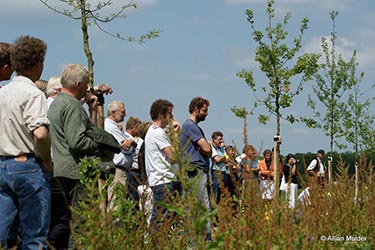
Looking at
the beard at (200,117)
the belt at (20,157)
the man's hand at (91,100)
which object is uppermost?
the beard at (200,117)

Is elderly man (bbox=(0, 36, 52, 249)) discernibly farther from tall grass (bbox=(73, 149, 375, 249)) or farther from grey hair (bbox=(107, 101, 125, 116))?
grey hair (bbox=(107, 101, 125, 116))

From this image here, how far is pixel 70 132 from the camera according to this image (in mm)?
6980

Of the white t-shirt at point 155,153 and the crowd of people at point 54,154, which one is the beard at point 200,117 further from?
the white t-shirt at point 155,153

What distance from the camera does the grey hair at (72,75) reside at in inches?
279

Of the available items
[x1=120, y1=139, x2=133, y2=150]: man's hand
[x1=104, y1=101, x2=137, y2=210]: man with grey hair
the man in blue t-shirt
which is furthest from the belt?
[x1=120, y1=139, x2=133, y2=150]: man's hand

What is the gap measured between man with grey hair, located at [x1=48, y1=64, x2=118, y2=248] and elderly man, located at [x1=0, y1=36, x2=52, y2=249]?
0.98 meters

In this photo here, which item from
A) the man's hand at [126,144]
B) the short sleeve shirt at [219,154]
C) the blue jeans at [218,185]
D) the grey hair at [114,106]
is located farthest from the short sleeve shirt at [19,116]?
the short sleeve shirt at [219,154]

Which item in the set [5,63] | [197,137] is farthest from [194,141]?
[5,63]

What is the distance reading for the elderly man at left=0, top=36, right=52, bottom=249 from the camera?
5812 mm

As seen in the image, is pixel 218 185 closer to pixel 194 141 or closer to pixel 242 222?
pixel 242 222

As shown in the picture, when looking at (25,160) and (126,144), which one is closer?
(25,160)

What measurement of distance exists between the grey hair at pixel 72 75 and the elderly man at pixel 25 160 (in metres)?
1.13

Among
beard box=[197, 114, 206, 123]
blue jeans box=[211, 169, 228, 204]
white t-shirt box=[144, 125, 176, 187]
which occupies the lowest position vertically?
blue jeans box=[211, 169, 228, 204]

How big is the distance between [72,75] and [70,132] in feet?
1.63
